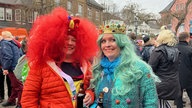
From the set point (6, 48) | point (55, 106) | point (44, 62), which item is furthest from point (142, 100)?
point (6, 48)

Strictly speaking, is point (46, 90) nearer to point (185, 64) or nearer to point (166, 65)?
point (166, 65)

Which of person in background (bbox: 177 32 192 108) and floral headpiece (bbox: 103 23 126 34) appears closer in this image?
floral headpiece (bbox: 103 23 126 34)

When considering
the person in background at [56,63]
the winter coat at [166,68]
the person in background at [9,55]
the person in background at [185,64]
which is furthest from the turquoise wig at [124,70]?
the person in background at [9,55]

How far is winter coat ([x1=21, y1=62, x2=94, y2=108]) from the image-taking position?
2.34 meters

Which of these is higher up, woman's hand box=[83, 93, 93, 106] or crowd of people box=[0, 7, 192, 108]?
crowd of people box=[0, 7, 192, 108]

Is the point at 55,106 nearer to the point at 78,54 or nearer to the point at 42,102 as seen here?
the point at 42,102

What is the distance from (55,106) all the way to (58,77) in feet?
0.82

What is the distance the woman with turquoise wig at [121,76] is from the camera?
89.0 inches

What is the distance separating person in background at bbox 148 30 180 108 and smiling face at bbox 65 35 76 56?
2137mm

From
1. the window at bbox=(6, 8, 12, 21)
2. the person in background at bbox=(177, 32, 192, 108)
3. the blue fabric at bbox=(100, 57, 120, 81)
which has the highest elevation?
the window at bbox=(6, 8, 12, 21)

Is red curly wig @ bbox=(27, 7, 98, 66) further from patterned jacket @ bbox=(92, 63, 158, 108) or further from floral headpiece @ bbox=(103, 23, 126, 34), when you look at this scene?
patterned jacket @ bbox=(92, 63, 158, 108)

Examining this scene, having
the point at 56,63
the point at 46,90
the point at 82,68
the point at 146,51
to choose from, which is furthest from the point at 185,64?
the point at 46,90

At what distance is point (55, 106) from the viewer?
93.0 inches

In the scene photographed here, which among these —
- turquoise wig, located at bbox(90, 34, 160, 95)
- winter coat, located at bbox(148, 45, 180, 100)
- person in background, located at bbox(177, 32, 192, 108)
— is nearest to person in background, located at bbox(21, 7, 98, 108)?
turquoise wig, located at bbox(90, 34, 160, 95)
